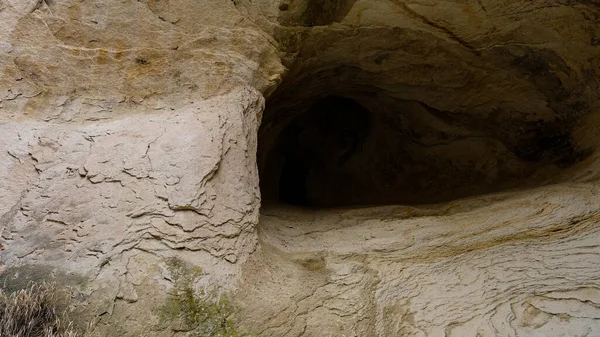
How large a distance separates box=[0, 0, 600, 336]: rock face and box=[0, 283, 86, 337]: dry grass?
7 centimetres

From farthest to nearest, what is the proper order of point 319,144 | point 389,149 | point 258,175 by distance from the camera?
1. point 319,144
2. point 389,149
3. point 258,175

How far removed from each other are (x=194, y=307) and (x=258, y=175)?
31.6 inches

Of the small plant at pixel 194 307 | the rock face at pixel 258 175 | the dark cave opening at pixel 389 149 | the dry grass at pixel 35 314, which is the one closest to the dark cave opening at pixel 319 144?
the dark cave opening at pixel 389 149

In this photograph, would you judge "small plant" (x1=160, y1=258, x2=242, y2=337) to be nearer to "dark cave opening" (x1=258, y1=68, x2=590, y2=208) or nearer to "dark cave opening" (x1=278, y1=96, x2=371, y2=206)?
"dark cave opening" (x1=258, y1=68, x2=590, y2=208)

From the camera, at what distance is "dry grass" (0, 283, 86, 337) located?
4.77ft

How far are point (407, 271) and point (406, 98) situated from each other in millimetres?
1757

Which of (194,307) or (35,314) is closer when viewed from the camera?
(35,314)

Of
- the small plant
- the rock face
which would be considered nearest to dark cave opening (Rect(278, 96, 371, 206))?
the rock face

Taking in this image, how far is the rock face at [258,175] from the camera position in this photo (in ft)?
5.53

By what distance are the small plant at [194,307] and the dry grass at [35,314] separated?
0.30 meters

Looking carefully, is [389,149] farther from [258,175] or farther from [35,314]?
[35,314]

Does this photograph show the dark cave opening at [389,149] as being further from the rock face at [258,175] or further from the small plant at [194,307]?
the small plant at [194,307]

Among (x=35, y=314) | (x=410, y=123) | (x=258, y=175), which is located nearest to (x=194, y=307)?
(x=35, y=314)

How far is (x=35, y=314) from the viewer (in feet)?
4.91
